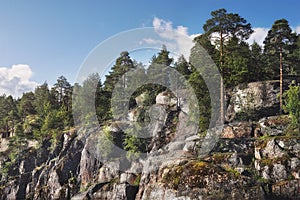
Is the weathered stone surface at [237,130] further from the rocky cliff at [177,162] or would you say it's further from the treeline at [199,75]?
the treeline at [199,75]

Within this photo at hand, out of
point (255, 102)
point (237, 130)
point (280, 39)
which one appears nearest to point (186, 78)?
point (255, 102)

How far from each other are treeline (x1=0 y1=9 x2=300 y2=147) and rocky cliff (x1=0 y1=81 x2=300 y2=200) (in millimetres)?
2187

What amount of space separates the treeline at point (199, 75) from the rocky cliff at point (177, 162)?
7.17 feet

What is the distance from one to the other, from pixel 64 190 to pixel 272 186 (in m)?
21.3

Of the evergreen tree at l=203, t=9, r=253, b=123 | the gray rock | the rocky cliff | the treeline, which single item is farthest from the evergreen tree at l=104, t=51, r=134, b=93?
the gray rock

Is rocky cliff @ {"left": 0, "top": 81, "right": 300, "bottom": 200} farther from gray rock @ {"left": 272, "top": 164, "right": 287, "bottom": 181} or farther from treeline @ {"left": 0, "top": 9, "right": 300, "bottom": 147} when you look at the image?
treeline @ {"left": 0, "top": 9, "right": 300, "bottom": 147}

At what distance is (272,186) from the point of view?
50.8 ft

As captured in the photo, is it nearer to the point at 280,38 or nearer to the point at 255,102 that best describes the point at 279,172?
the point at 255,102

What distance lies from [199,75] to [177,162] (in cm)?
1117

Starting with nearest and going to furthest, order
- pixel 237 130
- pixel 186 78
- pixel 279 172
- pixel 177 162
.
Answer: pixel 279 172
pixel 177 162
pixel 237 130
pixel 186 78

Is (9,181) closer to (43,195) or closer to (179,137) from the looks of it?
(43,195)

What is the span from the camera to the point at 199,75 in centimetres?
2688

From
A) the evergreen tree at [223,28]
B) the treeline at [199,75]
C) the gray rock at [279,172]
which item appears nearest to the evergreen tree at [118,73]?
the treeline at [199,75]

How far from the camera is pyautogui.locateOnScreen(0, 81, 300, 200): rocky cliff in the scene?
1559 centimetres
